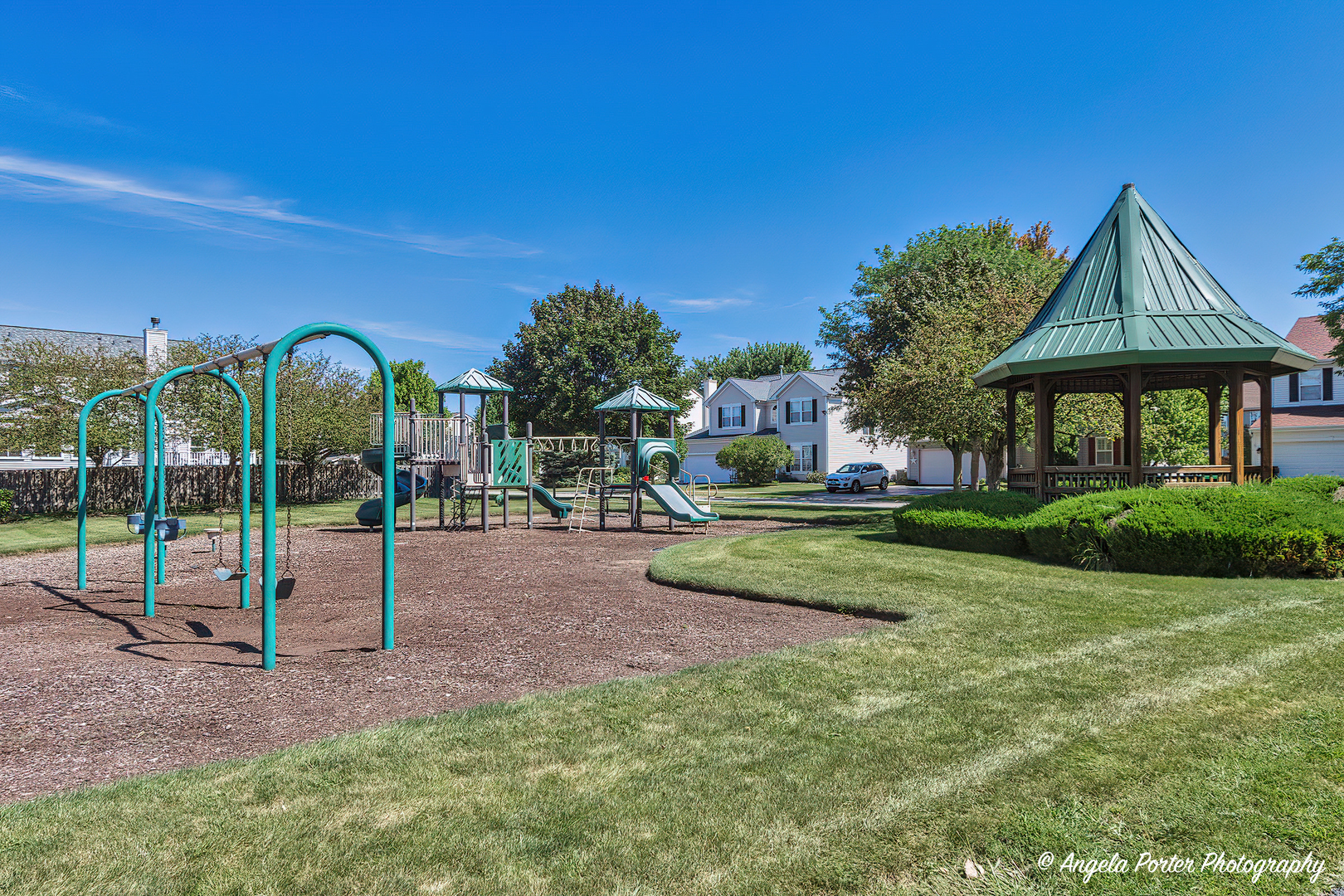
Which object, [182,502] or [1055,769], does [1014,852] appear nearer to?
[1055,769]

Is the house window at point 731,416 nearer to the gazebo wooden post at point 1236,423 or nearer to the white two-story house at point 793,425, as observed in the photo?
the white two-story house at point 793,425

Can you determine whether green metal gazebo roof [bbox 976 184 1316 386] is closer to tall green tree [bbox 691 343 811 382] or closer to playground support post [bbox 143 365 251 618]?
playground support post [bbox 143 365 251 618]

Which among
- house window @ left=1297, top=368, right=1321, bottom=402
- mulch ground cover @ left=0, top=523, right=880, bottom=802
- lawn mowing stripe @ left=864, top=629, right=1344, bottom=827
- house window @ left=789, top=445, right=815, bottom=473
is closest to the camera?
lawn mowing stripe @ left=864, top=629, right=1344, bottom=827

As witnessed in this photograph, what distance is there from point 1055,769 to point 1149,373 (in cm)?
1358

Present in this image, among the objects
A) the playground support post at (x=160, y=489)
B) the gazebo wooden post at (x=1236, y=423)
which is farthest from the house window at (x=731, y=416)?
the playground support post at (x=160, y=489)

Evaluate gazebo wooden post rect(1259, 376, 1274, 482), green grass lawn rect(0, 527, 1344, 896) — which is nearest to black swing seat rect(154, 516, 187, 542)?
green grass lawn rect(0, 527, 1344, 896)

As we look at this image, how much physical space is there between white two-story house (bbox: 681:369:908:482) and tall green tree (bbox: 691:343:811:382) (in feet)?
48.8

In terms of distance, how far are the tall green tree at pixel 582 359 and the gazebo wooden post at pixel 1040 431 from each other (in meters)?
27.9

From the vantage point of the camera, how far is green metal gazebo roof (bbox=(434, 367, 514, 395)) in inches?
798

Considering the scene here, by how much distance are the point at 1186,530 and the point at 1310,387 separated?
1234 inches

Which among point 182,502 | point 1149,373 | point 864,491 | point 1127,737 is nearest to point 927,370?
point 1149,373

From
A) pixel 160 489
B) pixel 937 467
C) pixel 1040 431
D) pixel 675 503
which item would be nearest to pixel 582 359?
pixel 937 467

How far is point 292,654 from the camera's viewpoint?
22.2 feet

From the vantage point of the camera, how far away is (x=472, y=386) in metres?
20.3
